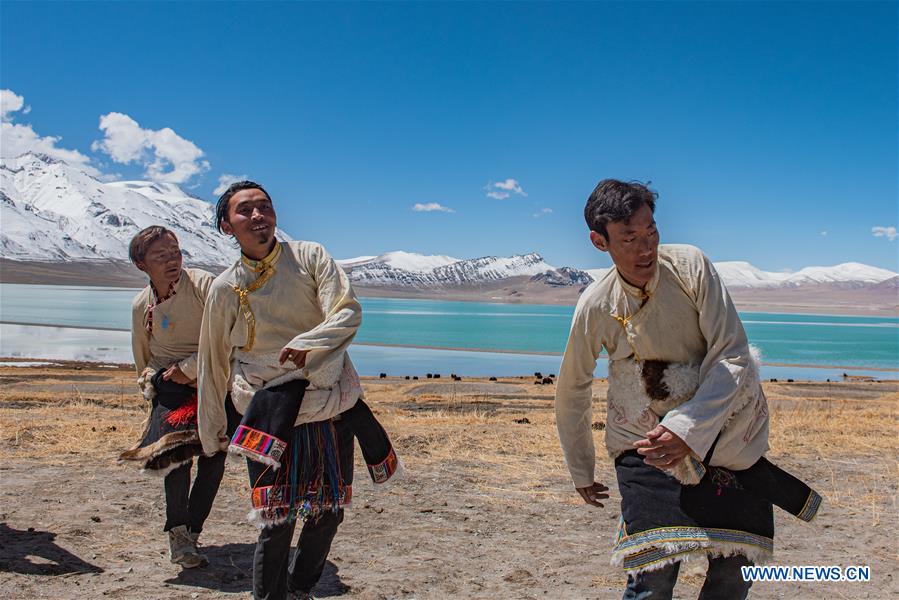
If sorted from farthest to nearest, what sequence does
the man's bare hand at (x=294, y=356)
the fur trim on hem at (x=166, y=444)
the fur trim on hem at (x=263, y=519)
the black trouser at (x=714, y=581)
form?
the fur trim on hem at (x=166, y=444) < the fur trim on hem at (x=263, y=519) < the man's bare hand at (x=294, y=356) < the black trouser at (x=714, y=581)

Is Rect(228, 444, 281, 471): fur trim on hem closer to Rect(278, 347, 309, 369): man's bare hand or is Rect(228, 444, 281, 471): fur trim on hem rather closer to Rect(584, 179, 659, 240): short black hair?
Rect(278, 347, 309, 369): man's bare hand

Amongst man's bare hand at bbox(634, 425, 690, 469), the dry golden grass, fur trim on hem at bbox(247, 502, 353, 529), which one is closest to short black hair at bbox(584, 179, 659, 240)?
man's bare hand at bbox(634, 425, 690, 469)

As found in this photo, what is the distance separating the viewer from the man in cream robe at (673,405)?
254cm

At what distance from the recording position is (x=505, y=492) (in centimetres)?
633

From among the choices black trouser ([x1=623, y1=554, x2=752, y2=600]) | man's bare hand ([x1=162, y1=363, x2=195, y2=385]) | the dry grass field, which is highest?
man's bare hand ([x1=162, y1=363, x2=195, y2=385])

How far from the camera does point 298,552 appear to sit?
3.57 meters

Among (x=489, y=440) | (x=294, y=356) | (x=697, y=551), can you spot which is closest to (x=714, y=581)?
(x=697, y=551)

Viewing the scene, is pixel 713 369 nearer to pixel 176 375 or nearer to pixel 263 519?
pixel 263 519

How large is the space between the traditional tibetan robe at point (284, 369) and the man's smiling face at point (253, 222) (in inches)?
2.3

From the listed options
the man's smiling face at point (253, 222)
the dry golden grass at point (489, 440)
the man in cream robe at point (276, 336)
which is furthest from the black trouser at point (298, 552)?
the dry golden grass at point (489, 440)

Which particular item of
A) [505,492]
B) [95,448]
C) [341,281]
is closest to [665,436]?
[341,281]

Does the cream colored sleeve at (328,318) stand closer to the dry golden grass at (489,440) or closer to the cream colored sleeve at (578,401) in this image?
the cream colored sleeve at (578,401)

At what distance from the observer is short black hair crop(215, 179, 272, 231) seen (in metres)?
3.53

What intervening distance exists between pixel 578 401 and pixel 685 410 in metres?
0.55
